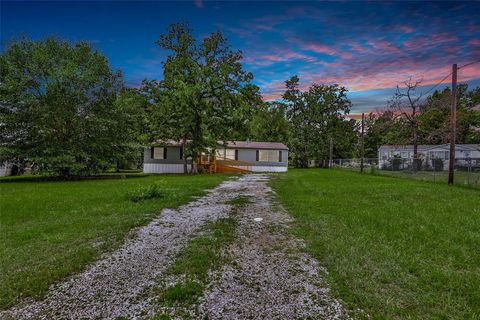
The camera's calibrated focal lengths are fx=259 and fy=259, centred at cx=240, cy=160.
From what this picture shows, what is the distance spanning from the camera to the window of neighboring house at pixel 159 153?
90.2ft

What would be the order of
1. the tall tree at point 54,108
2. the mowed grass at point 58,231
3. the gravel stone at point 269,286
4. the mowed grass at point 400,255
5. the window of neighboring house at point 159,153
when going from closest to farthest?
the gravel stone at point 269,286 < the mowed grass at point 400,255 < the mowed grass at point 58,231 < the tall tree at point 54,108 < the window of neighboring house at point 159,153

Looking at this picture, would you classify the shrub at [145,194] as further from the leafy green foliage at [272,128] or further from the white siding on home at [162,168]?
the leafy green foliage at [272,128]

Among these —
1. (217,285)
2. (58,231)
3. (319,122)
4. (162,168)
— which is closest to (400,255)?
(217,285)

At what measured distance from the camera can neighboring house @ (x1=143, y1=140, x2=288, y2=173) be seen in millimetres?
27250

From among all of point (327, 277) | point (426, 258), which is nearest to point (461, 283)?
point (426, 258)

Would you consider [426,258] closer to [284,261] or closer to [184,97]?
[284,261]

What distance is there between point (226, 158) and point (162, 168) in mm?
7459

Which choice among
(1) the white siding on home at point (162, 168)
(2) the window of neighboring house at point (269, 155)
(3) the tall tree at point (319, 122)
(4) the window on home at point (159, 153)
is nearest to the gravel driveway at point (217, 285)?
(1) the white siding on home at point (162, 168)

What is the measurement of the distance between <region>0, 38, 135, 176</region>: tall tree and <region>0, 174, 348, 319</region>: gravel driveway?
1504 centimetres

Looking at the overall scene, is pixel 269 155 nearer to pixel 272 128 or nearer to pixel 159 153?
pixel 159 153

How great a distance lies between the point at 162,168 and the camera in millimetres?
27422

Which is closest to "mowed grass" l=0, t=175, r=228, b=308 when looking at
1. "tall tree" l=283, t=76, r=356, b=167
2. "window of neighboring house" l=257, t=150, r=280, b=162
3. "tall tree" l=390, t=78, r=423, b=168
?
"window of neighboring house" l=257, t=150, r=280, b=162

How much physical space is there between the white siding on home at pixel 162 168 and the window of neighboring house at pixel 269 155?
9970 millimetres

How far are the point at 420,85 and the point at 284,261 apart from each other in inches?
1018
